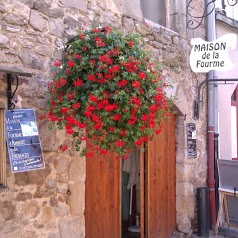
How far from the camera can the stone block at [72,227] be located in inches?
137

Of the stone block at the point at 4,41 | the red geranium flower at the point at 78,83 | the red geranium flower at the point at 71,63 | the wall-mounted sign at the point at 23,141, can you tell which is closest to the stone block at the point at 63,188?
the wall-mounted sign at the point at 23,141

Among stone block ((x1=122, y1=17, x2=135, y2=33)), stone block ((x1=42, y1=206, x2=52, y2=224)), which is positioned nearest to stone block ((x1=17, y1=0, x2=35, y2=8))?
stone block ((x1=122, y1=17, x2=135, y2=33))

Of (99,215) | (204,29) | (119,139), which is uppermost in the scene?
(204,29)

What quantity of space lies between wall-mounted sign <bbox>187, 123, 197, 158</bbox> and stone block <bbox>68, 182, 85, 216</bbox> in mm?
2361

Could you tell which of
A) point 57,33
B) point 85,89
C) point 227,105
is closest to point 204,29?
point 227,105

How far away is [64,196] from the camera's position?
11.6 ft

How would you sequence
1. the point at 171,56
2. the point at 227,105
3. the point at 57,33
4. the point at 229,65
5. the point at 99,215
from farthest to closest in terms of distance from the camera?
1. the point at 227,105
2. the point at 171,56
3. the point at 229,65
4. the point at 99,215
5. the point at 57,33

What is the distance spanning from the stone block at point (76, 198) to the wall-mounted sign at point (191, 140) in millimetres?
2361

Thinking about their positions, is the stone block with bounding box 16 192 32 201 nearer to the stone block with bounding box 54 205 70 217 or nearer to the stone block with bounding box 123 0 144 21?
the stone block with bounding box 54 205 70 217

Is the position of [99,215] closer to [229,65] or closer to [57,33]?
[57,33]

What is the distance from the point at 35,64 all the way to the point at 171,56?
2.48 m

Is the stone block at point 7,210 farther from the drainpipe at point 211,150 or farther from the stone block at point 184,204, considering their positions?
the drainpipe at point 211,150

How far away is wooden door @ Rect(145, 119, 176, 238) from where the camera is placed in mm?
5008

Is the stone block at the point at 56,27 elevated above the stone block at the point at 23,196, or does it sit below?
above
